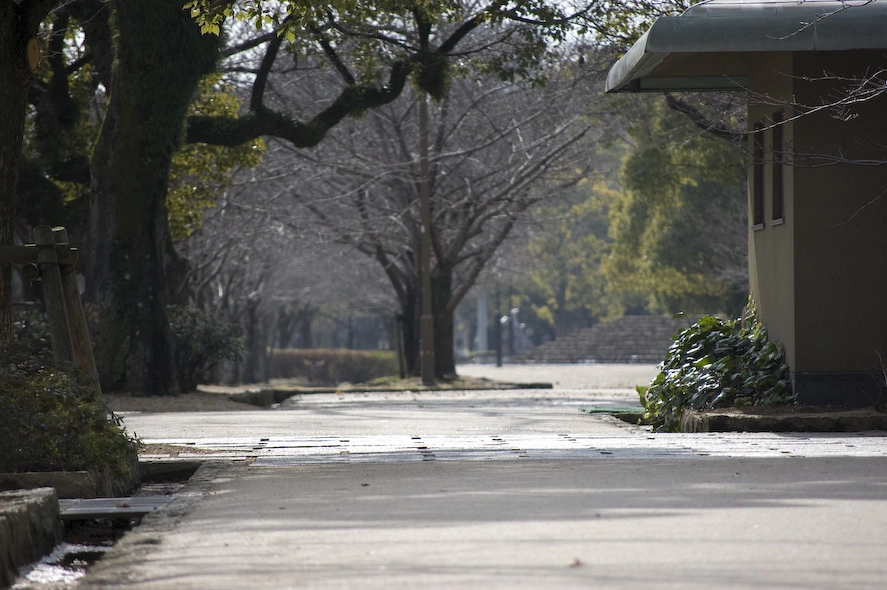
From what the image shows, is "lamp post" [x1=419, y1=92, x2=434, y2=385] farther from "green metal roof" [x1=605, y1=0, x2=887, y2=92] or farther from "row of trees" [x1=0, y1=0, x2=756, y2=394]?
"green metal roof" [x1=605, y1=0, x2=887, y2=92]

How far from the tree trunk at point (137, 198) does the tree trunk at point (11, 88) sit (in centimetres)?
832

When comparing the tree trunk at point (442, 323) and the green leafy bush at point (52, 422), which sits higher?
the tree trunk at point (442, 323)

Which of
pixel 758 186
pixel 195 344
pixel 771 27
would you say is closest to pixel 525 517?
pixel 771 27

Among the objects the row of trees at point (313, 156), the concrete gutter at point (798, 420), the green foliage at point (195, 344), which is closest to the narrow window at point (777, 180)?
the concrete gutter at point (798, 420)

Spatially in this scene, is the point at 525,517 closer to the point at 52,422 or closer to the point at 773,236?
the point at 52,422

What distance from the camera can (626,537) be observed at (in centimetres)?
498

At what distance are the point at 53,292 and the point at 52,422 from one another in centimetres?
141

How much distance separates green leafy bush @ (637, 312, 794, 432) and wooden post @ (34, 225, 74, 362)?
5729 millimetres

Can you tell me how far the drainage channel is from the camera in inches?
221

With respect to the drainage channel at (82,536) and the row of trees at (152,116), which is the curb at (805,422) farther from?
the row of trees at (152,116)

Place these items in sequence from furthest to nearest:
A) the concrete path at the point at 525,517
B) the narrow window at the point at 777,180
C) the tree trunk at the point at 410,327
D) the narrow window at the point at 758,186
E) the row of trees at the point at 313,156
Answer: the tree trunk at the point at 410,327 < the row of trees at the point at 313,156 < the narrow window at the point at 758,186 < the narrow window at the point at 777,180 < the concrete path at the point at 525,517

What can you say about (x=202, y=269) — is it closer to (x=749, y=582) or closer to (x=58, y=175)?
(x=58, y=175)

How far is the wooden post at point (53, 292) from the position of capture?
27.5 feet

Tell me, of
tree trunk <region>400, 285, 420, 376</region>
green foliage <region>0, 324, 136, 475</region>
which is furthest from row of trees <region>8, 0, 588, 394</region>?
tree trunk <region>400, 285, 420, 376</region>
